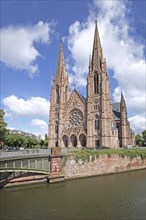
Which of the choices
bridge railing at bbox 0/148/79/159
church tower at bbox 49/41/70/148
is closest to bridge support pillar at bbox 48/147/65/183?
bridge railing at bbox 0/148/79/159

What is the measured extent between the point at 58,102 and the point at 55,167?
43959 mm

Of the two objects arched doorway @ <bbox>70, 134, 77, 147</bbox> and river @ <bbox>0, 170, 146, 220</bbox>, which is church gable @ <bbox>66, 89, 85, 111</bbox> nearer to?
arched doorway @ <bbox>70, 134, 77, 147</bbox>

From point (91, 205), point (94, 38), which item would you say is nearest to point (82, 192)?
point (91, 205)

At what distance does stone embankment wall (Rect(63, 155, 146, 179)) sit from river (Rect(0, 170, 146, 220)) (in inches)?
234

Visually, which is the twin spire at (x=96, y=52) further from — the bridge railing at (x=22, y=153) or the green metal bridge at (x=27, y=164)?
the green metal bridge at (x=27, y=164)

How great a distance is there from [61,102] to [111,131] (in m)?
21.2

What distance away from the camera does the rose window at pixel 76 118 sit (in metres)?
65.5

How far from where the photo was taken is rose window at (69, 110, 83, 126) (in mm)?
65481

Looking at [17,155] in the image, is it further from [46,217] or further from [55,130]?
[55,130]

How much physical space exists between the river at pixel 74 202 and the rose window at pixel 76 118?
38969 millimetres

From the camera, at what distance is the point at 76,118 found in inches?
2616

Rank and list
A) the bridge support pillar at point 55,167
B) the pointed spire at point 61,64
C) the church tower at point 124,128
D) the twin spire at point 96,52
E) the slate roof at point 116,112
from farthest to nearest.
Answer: the pointed spire at point 61,64 < the slate roof at point 116,112 < the twin spire at point 96,52 < the church tower at point 124,128 < the bridge support pillar at point 55,167

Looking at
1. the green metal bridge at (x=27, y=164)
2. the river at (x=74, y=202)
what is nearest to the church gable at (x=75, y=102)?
the green metal bridge at (x=27, y=164)

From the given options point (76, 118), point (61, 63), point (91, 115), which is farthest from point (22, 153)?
point (61, 63)
